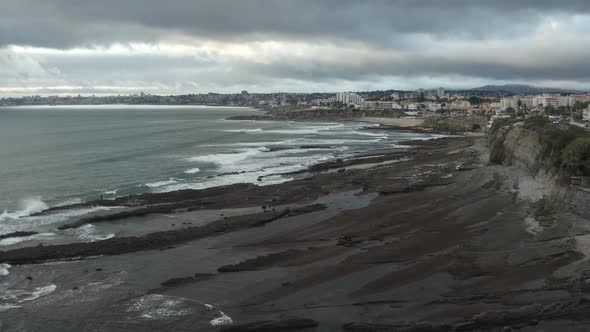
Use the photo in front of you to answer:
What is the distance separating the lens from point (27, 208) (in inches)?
1117

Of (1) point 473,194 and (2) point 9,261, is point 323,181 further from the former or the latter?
(2) point 9,261

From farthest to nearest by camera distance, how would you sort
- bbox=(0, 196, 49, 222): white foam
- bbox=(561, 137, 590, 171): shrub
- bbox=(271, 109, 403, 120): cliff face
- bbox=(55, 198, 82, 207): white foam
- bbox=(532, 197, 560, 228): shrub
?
bbox=(271, 109, 403, 120): cliff face < bbox=(55, 198, 82, 207): white foam < bbox=(0, 196, 49, 222): white foam < bbox=(561, 137, 590, 171): shrub < bbox=(532, 197, 560, 228): shrub

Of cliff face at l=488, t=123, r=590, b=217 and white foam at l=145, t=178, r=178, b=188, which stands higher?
cliff face at l=488, t=123, r=590, b=217

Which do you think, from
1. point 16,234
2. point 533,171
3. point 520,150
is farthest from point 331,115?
point 16,234

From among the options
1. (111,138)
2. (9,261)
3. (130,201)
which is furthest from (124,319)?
(111,138)

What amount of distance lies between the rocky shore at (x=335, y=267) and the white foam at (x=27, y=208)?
3239 mm

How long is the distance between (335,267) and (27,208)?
1958cm

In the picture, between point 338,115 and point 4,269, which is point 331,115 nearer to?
point 338,115

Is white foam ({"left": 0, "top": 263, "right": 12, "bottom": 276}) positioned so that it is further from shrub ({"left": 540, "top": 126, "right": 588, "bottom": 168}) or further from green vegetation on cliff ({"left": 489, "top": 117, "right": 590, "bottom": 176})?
shrub ({"left": 540, "top": 126, "right": 588, "bottom": 168})

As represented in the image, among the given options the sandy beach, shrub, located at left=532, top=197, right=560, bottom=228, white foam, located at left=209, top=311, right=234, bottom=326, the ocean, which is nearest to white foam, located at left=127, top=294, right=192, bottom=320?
white foam, located at left=209, top=311, right=234, bottom=326

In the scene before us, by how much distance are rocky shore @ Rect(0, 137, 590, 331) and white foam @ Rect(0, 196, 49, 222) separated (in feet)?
10.6

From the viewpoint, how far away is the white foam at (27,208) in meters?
26.6

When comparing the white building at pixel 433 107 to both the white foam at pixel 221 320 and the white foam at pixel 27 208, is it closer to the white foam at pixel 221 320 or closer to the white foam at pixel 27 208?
the white foam at pixel 27 208

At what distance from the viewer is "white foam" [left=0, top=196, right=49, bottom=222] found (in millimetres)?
Result: 26597
